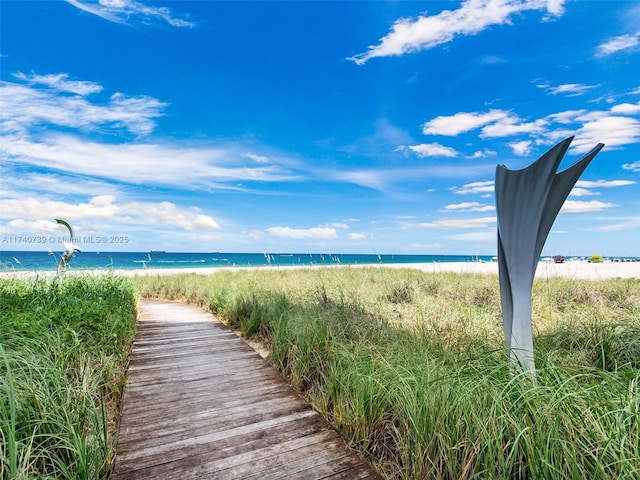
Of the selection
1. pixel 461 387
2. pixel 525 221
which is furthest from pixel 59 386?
pixel 525 221

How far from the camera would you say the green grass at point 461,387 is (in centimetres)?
180

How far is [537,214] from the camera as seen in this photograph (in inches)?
103

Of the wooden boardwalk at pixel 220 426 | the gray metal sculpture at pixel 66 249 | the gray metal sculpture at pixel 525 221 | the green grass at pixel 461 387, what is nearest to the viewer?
the green grass at pixel 461 387

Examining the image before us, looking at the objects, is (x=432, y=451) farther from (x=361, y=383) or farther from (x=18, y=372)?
(x=18, y=372)

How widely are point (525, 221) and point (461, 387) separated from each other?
1449 millimetres

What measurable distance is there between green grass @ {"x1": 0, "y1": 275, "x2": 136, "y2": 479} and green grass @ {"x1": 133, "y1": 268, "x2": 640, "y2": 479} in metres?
1.82

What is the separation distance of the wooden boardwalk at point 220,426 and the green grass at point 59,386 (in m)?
0.24

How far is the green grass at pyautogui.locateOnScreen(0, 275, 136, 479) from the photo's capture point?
1896 millimetres

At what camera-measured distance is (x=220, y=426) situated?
2.87 meters

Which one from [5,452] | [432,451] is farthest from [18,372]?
[432,451]

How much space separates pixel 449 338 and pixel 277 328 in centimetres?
222

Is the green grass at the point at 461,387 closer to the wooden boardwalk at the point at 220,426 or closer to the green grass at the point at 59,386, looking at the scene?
the wooden boardwalk at the point at 220,426

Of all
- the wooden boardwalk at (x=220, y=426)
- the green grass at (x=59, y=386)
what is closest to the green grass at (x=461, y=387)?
the wooden boardwalk at (x=220, y=426)

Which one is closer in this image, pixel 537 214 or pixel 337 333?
pixel 537 214
